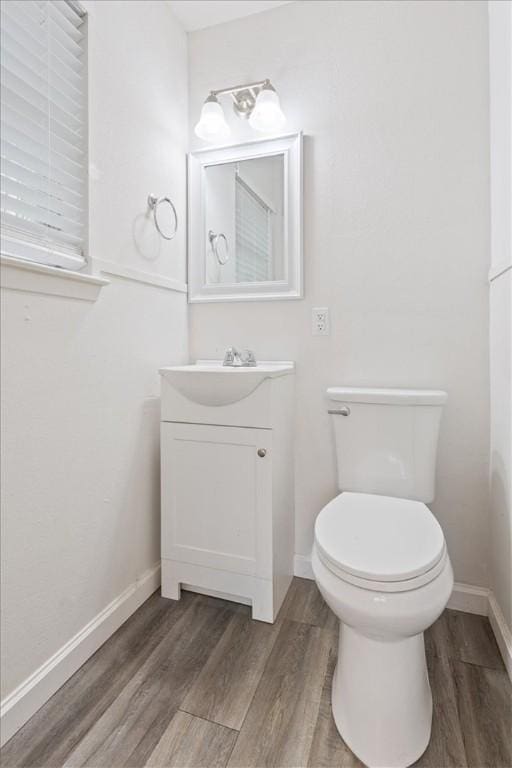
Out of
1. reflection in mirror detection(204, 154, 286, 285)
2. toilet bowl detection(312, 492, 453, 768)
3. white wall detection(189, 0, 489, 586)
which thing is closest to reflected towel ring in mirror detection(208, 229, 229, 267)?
reflection in mirror detection(204, 154, 286, 285)

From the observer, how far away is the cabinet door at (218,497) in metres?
1.41

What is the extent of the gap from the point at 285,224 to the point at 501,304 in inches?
35.0

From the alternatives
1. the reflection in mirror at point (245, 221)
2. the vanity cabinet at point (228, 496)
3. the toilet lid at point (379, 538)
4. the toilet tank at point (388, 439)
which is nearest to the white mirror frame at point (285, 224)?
the reflection in mirror at point (245, 221)

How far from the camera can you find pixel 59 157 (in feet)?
3.82

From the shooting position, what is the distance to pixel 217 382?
139 centimetres

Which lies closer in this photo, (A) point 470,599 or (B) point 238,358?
(A) point 470,599

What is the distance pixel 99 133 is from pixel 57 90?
164mm

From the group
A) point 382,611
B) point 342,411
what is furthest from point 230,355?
point 382,611

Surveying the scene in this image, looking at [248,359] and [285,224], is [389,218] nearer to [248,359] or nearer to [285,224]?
[285,224]

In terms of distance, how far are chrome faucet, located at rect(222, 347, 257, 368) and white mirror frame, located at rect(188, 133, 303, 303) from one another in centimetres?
26

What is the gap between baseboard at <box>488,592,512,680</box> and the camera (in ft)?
3.96

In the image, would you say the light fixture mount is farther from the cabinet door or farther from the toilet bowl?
the toilet bowl

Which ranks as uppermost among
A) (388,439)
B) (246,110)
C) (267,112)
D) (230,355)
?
(246,110)

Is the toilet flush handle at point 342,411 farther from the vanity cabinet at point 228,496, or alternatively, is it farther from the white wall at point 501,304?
the white wall at point 501,304
